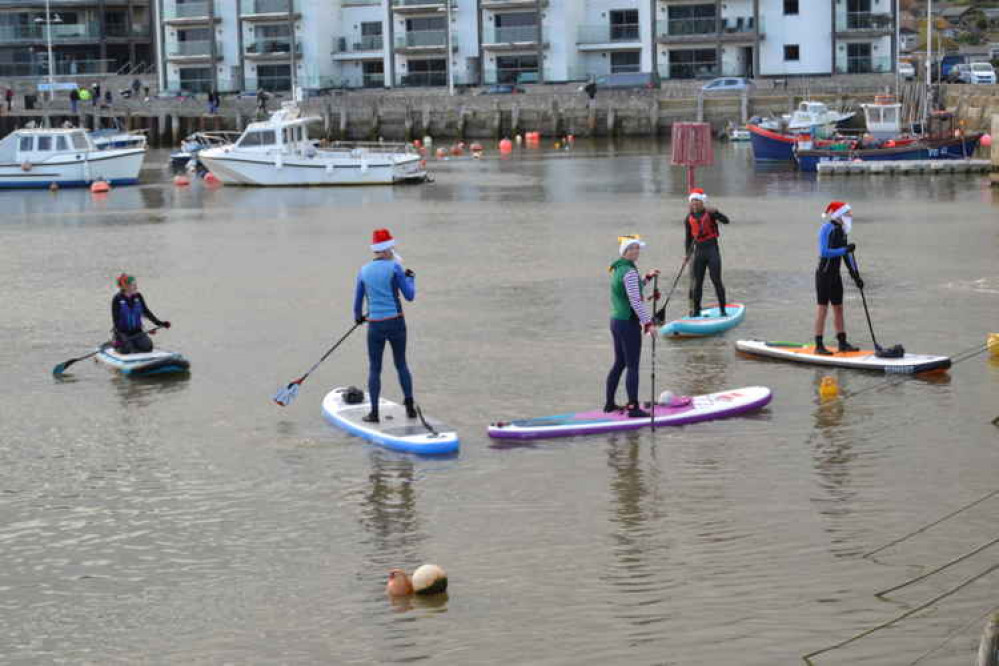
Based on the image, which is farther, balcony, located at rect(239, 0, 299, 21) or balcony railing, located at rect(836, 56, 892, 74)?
balcony, located at rect(239, 0, 299, 21)

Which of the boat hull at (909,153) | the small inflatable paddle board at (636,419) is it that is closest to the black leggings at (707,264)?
the small inflatable paddle board at (636,419)

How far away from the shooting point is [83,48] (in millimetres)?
101188

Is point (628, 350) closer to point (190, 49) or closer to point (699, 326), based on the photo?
point (699, 326)

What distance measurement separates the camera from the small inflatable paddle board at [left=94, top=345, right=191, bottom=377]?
18.7 metres

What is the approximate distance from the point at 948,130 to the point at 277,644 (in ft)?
166

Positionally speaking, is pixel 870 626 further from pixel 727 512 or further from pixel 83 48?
pixel 83 48

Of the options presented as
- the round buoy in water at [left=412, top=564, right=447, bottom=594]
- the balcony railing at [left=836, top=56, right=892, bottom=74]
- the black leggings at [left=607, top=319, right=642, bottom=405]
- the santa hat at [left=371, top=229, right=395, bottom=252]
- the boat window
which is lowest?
the round buoy in water at [left=412, top=564, right=447, bottom=594]

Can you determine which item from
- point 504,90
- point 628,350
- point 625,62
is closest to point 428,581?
point 628,350

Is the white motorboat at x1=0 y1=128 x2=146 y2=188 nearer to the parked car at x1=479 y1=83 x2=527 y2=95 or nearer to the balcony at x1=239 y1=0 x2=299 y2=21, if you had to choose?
the parked car at x1=479 y1=83 x2=527 y2=95

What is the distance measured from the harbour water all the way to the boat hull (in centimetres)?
2465

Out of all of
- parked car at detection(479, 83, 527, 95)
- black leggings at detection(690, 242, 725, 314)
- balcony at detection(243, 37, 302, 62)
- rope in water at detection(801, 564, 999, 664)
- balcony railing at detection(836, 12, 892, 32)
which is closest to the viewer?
rope in water at detection(801, 564, 999, 664)

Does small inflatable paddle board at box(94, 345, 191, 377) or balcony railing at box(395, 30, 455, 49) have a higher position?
balcony railing at box(395, 30, 455, 49)

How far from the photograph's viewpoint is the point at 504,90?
272 feet

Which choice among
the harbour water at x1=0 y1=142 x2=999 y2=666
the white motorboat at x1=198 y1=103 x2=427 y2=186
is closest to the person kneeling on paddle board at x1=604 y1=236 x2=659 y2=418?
the harbour water at x1=0 y1=142 x2=999 y2=666
